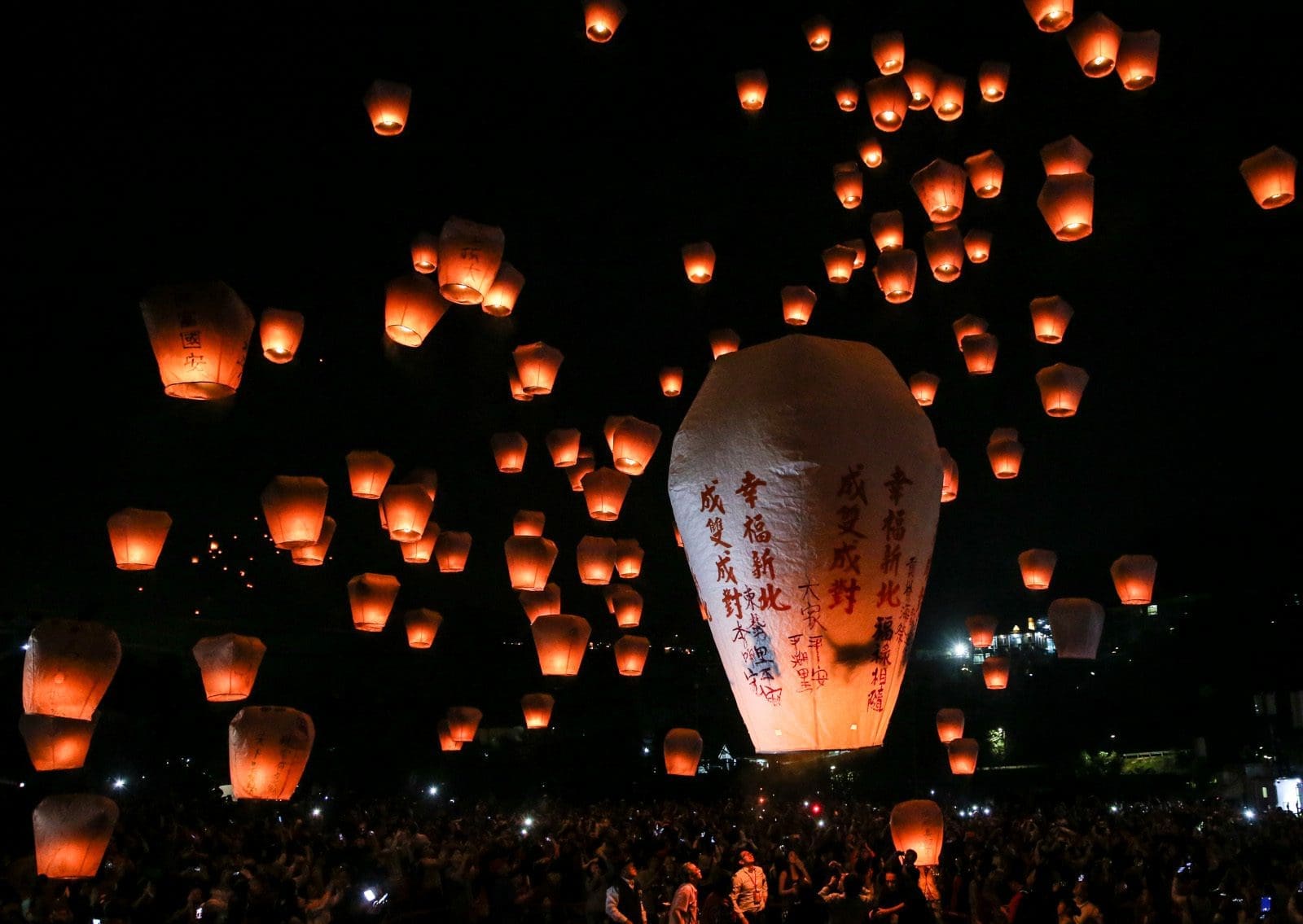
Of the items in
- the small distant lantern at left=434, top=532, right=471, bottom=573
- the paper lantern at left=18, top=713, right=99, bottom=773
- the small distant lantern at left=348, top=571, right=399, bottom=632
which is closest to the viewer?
the paper lantern at left=18, top=713, right=99, bottom=773

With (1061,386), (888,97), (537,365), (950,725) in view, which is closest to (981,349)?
(1061,386)

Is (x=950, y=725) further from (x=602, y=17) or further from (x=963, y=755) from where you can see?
(x=602, y=17)

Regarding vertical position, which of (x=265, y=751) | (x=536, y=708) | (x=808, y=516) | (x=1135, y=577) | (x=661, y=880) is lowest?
(x=661, y=880)

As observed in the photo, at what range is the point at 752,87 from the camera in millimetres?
11570

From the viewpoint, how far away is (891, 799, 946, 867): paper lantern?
33.8 feet

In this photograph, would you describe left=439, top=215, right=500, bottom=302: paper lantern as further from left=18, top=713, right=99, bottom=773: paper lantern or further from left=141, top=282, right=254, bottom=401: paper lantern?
left=18, top=713, right=99, bottom=773: paper lantern

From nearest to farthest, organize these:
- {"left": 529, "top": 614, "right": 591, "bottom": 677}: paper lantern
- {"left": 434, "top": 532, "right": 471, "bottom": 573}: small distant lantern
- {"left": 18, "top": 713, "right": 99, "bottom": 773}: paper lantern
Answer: {"left": 18, "top": 713, "right": 99, "bottom": 773}: paper lantern → {"left": 529, "top": 614, "right": 591, "bottom": 677}: paper lantern → {"left": 434, "top": 532, "right": 471, "bottom": 573}: small distant lantern

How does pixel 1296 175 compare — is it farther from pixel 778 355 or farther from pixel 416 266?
pixel 416 266

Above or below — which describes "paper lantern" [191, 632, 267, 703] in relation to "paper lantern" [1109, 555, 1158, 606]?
below

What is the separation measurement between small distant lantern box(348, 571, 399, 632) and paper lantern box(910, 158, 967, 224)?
7324mm

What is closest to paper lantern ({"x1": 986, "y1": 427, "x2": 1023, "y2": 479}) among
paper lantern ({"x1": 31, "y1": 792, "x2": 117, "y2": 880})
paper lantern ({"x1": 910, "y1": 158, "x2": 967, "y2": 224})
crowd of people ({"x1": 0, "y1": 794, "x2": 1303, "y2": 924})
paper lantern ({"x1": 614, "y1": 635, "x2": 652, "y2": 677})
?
paper lantern ({"x1": 910, "y1": 158, "x2": 967, "y2": 224})

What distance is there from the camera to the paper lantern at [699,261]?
1200 centimetres

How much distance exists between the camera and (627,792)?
23.9 metres

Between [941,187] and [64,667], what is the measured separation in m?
8.90
